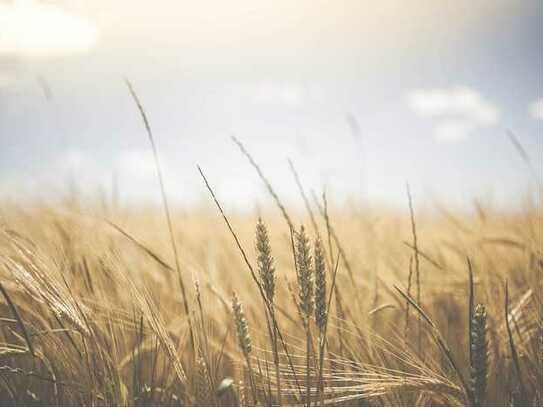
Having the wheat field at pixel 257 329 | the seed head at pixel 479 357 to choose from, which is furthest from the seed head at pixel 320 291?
the seed head at pixel 479 357

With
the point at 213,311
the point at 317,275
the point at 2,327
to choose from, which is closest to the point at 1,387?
the point at 2,327

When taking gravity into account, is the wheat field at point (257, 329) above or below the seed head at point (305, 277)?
below

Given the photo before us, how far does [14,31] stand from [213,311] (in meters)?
1.00

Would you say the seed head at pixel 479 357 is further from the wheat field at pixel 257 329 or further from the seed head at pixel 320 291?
the seed head at pixel 320 291

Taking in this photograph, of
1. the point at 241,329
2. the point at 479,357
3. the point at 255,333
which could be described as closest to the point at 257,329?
the point at 255,333

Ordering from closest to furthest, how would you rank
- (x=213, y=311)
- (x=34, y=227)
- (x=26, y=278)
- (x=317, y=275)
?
(x=317, y=275) → (x=26, y=278) → (x=213, y=311) → (x=34, y=227)

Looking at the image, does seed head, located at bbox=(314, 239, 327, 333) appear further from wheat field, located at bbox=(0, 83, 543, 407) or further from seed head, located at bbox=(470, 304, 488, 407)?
seed head, located at bbox=(470, 304, 488, 407)

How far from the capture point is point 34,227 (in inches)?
54.8

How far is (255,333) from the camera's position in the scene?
2.81ft

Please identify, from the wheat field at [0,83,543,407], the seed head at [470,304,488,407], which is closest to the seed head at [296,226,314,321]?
the wheat field at [0,83,543,407]

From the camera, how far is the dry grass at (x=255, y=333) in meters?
0.53

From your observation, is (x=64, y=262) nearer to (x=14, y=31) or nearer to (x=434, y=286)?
(x=14, y=31)

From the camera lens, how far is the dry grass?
529 millimetres

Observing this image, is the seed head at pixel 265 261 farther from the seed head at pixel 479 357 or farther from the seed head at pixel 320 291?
the seed head at pixel 479 357
